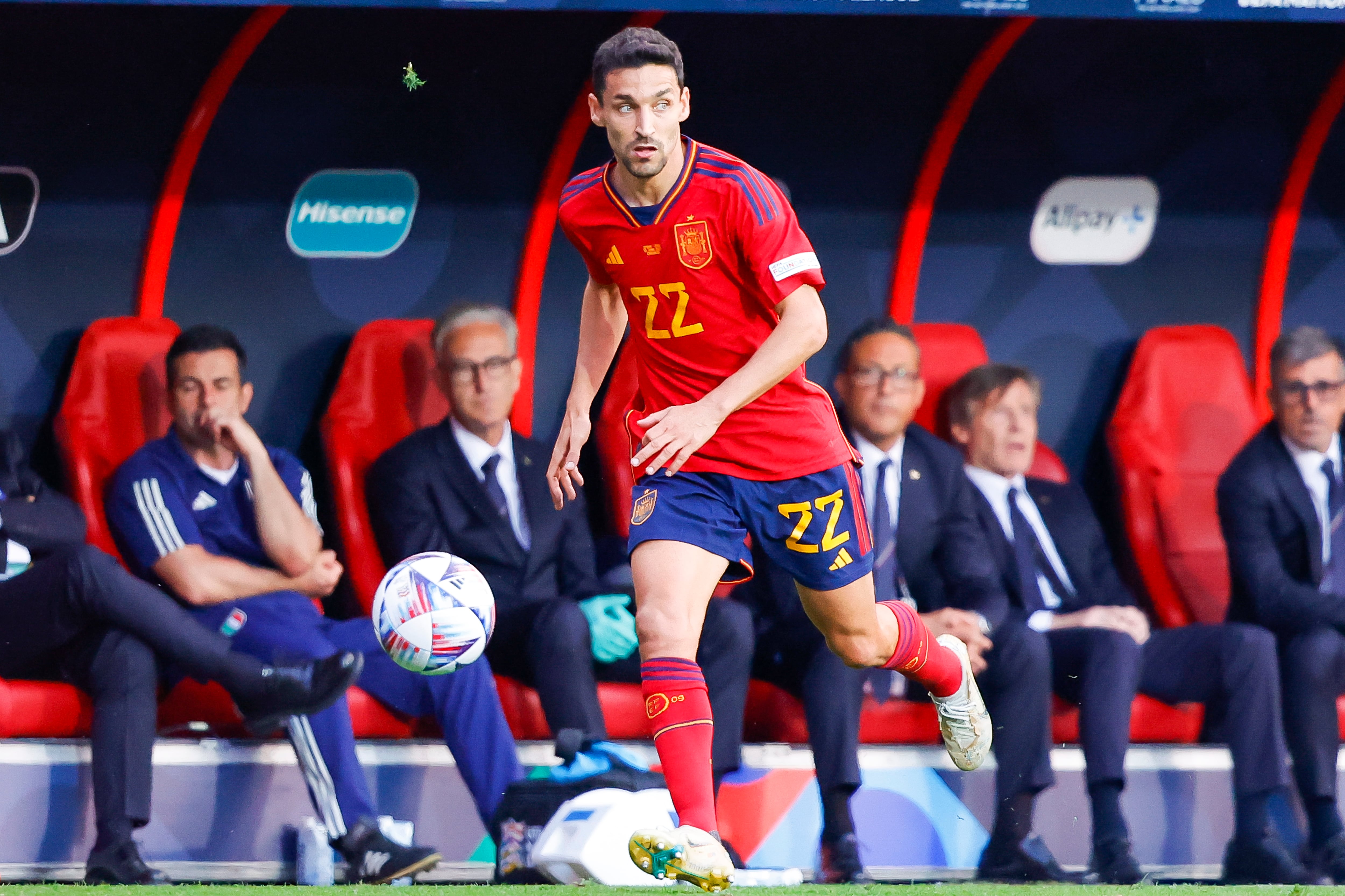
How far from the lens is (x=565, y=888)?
149 inches

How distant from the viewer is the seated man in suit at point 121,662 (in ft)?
13.8

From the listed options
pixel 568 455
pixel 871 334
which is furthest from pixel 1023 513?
pixel 568 455

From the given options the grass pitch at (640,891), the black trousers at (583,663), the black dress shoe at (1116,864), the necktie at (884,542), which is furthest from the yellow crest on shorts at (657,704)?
the black dress shoe at (1116,864)

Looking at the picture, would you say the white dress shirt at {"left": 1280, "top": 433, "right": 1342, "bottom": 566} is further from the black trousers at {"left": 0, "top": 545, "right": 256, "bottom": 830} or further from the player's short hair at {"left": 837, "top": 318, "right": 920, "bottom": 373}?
the black trousers at {"left": 0, "top": 545, "right": 256, "bottom": 830}

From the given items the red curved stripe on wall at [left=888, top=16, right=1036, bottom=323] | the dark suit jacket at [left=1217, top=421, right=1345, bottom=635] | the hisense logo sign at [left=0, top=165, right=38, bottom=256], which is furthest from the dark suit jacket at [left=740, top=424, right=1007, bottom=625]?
the hisense logo sign at [left=0, top=165, right=38, bottom=256]

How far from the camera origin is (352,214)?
17.7ft

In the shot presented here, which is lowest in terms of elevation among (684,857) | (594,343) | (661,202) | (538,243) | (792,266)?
(684,857)

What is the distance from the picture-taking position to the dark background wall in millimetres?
5137

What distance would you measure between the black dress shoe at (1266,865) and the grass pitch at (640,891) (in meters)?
0.76

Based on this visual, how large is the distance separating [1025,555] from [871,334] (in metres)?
0.83

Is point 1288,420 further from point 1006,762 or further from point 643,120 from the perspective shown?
point 643,120

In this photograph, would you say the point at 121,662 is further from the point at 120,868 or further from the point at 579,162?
the point at 579,162

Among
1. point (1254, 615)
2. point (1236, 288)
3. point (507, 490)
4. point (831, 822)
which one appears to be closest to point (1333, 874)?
point (1254, 615)

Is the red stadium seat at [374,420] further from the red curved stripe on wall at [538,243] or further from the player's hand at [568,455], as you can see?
the player's hand at [568,455]
